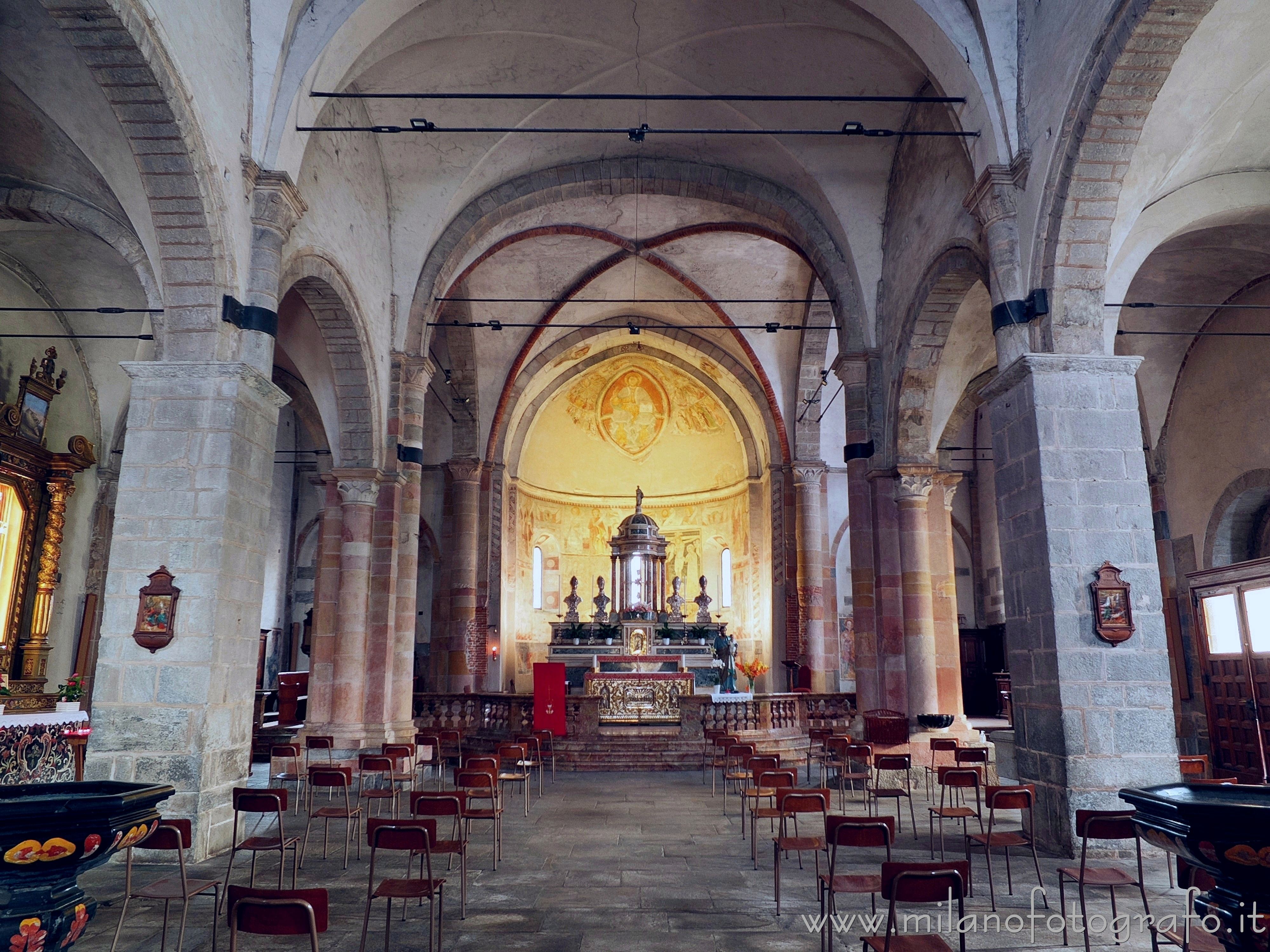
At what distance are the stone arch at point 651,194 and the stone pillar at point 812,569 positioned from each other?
25.1 feet

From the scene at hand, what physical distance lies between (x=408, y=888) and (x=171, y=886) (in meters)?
1.37

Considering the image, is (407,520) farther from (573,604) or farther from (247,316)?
(573,604)

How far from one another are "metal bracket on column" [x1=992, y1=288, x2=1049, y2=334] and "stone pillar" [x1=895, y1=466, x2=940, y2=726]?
4.52m

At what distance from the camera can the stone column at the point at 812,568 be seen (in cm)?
2083

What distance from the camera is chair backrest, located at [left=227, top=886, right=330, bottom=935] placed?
3.55 meters

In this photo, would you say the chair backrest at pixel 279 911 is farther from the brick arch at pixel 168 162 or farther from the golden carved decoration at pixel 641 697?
the golden carved decoration at pixel 641 697

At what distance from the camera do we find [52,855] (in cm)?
343

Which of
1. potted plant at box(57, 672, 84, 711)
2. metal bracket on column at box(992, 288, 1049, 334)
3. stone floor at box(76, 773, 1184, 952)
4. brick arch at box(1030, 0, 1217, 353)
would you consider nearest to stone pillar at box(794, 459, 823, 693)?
stone floor at box(76, 773, 1184, 952)

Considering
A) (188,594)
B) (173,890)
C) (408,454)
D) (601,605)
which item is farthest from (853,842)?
(601,605)

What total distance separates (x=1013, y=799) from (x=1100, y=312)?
15.5ft

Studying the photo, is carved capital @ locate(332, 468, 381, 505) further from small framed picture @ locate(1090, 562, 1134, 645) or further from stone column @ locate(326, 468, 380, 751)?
small framed picture @ locate(1090, 562, 1134, 645)

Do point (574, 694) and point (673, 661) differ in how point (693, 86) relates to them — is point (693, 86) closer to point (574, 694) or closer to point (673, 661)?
point (574, 694)

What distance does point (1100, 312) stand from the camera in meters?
8.48

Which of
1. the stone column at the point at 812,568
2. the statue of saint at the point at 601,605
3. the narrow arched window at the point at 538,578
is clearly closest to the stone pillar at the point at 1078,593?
the stone column at the point at 812,568
